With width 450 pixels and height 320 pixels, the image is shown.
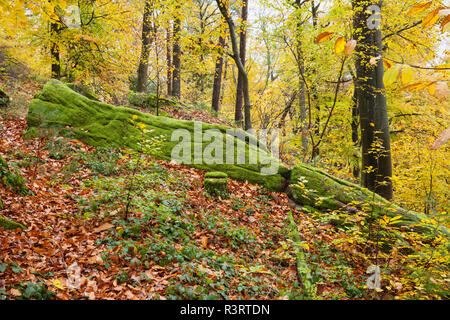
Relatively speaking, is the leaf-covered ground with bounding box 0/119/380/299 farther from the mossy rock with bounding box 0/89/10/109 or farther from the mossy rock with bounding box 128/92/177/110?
the mossy rock with bounding box 128/92/177/110

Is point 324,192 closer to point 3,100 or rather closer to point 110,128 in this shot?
point 110,128

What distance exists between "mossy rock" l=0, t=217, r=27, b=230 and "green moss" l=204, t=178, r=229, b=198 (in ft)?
11.5

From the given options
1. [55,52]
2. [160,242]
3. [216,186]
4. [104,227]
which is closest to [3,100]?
[55,52]

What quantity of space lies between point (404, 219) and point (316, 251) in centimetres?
241

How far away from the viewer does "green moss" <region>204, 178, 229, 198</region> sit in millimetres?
6141

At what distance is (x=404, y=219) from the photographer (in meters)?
5.64

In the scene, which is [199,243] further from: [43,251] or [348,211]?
[348,211]

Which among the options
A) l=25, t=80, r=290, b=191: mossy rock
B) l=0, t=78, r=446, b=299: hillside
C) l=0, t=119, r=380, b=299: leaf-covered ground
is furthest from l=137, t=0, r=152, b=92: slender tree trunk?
l=0, t=78, r=446, b=299: hillside

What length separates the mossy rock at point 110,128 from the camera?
22.9ft

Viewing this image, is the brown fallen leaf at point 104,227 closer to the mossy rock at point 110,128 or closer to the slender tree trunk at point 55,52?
the mossy rock at point 110,128

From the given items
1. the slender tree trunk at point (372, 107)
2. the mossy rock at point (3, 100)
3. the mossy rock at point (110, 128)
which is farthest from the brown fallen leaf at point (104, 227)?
the mossy rock at point (3, 100)

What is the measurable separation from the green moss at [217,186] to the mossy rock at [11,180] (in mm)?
3460
